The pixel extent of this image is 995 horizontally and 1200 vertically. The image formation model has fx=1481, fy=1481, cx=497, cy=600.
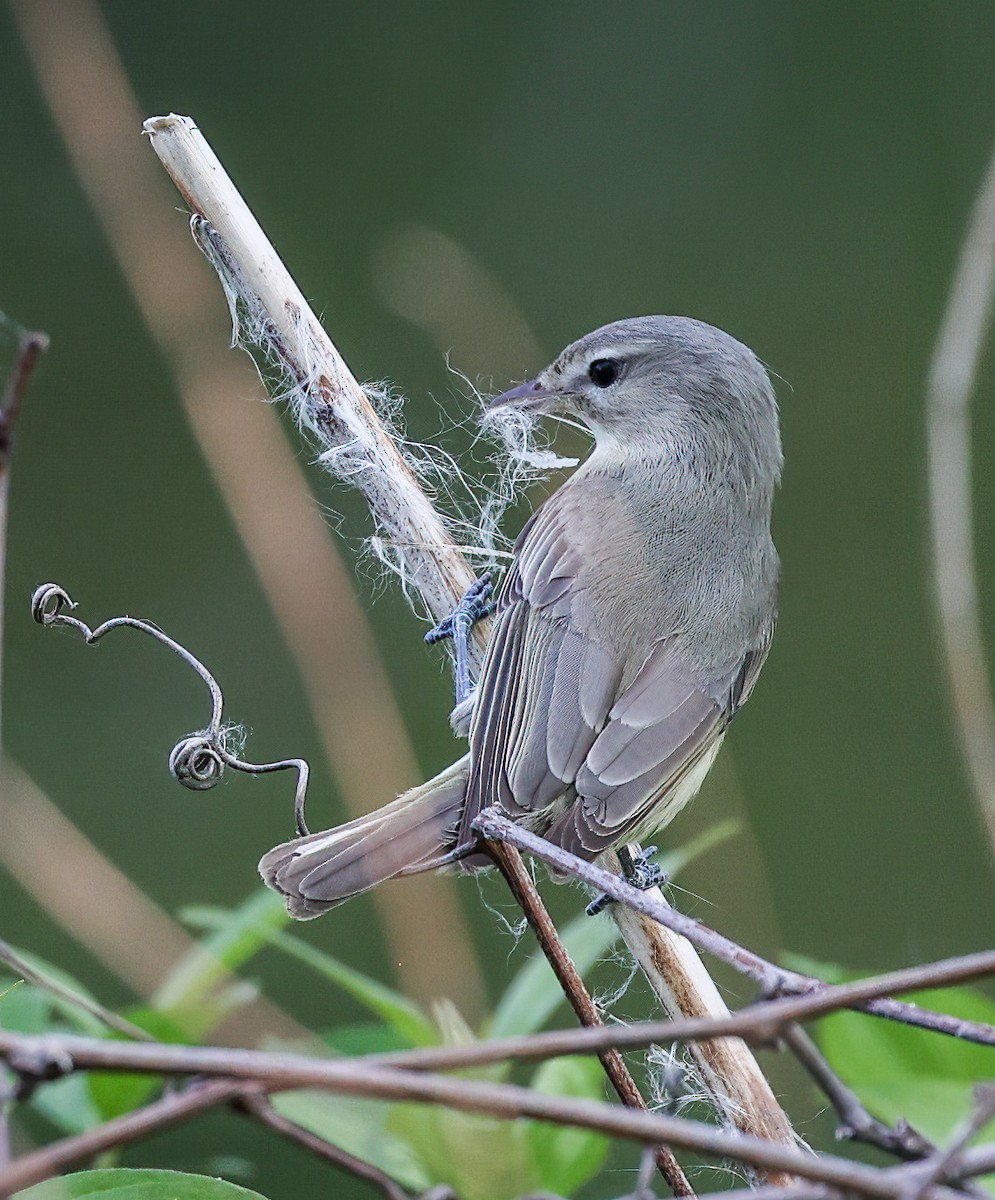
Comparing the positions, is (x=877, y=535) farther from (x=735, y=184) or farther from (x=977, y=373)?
(x=735, y=184)

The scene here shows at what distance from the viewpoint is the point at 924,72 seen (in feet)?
16.5

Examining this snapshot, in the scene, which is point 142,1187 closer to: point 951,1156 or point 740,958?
point 740,958

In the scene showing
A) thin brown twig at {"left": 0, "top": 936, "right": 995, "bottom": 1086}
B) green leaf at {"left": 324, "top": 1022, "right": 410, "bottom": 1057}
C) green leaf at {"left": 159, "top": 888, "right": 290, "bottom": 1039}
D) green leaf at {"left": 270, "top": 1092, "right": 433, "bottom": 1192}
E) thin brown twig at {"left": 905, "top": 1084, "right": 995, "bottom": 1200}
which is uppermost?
thin brown twig at {"left": 0, "top": 936, "right": 995, "bottom": 1086}

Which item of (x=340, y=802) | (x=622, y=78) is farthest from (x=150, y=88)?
(x=340, y=802)

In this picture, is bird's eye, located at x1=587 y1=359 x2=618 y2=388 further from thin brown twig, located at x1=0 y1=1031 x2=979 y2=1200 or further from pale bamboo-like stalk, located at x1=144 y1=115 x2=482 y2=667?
thin brown twig, located at x1=0 y1=1031 x2=979 y2=1200

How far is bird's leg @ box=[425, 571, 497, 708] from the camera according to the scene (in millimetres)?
2141

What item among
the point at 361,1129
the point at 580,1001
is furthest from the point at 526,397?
the point at 580,1001

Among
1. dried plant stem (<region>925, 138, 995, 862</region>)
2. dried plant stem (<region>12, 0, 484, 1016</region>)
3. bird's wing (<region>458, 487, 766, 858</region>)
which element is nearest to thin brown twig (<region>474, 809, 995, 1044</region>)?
bird's wing (<region>458, 487, 766, 858</region>)

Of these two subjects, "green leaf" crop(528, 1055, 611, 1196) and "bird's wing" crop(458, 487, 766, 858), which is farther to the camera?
"bird's wing" crop(458, 487, 766, 858)

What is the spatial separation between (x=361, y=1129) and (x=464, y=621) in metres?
0.78

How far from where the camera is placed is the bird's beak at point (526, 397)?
2.50 meters

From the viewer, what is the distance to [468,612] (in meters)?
2.17

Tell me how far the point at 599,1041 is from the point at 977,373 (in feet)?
15.0

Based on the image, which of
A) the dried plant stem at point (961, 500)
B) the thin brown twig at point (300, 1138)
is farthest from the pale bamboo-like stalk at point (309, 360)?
the thin brown twig at point (300, 1138)
